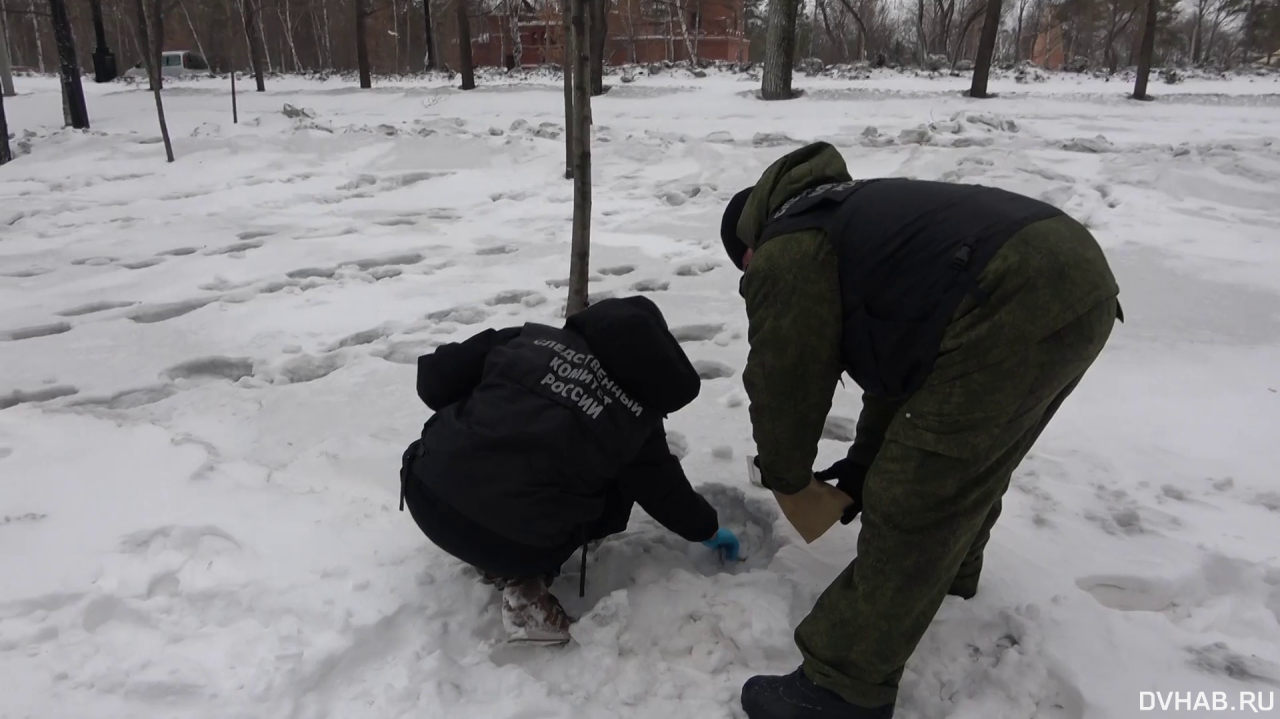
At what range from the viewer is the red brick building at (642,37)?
31.9 meters

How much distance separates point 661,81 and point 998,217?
64.7 ft

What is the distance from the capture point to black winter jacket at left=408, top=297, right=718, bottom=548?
75.0 inches

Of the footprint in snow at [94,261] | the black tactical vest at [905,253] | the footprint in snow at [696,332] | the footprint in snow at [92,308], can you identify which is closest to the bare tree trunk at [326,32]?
the footprint in snow at [94,261]

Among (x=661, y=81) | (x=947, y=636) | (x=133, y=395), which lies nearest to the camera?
(x=947, y=636)

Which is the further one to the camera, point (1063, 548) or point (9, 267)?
point (9, 267)

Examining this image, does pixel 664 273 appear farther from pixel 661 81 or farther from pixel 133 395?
pixel 661 81

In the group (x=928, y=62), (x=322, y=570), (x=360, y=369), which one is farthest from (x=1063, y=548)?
(x=928, y=62)

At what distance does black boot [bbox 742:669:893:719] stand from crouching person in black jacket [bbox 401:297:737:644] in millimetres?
513

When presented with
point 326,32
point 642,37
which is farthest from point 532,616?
point 326,32

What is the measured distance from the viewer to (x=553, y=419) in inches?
74.8

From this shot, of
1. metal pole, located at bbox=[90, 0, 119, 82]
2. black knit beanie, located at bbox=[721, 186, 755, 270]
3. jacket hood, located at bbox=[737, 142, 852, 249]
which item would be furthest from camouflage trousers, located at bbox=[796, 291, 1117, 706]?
metal pole, located at bbox=[90, 0, 119, 82]

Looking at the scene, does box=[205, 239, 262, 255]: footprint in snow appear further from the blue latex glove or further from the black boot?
the black boot

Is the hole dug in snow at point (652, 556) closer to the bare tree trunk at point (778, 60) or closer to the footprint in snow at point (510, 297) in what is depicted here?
the footprint in snow at point (510, 297)

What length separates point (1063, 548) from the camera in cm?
233
